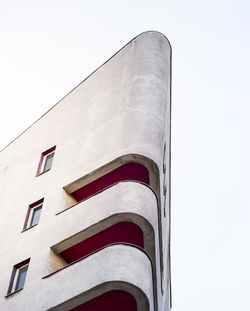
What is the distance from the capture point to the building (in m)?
15.1

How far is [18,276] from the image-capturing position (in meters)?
17.9

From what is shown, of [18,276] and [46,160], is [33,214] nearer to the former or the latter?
[18,276]

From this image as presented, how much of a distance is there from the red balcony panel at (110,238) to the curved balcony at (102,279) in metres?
1.52

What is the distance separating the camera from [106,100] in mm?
23359

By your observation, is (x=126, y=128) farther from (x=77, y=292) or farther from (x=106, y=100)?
(x=77, y=292)

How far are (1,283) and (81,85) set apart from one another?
12.6 meters

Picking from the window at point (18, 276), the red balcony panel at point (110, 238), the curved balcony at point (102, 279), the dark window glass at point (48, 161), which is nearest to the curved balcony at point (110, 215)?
the red balcony panel at point (110, 238)

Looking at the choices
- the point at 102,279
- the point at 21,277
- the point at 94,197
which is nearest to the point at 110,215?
the point at 94,197

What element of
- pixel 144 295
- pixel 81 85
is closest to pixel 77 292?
pixel 144 295

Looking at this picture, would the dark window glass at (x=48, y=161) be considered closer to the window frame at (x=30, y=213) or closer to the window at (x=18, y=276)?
the window frame at (x=30, y=213)

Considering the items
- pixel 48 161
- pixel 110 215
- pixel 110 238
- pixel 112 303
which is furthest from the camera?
pixel 48 161

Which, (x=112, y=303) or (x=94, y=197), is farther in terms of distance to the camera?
(x=94, y=197)

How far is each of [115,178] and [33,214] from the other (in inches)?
154

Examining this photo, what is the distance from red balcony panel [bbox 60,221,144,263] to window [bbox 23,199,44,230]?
2524 mm
